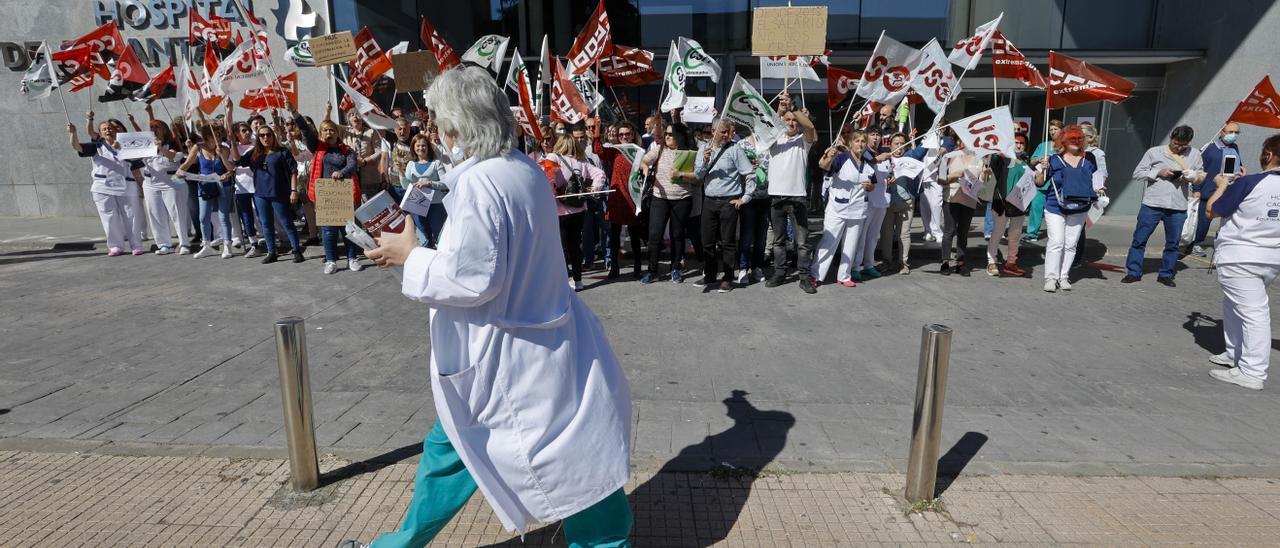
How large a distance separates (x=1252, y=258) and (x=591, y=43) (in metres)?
7.38

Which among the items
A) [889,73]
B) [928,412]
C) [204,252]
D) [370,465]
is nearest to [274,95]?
[204,252]

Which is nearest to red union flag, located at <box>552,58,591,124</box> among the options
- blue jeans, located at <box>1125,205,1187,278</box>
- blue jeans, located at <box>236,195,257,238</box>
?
blue jeans, located at <box>236,195,257,238</box>

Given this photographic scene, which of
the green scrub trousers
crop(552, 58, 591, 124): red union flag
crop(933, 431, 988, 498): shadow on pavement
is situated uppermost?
crop(552, 58, 591, 124): red union flag

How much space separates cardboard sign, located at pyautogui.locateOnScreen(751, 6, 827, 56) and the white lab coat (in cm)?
560

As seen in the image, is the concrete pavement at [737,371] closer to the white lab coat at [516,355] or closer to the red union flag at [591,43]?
the white lab coat at [516,355]

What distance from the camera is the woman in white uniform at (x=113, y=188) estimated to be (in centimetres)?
970

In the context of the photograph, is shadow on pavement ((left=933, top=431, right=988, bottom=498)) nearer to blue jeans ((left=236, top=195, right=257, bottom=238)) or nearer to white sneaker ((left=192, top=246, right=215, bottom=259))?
blue jeans ((left=236, top=195, right=257, bottom=238))

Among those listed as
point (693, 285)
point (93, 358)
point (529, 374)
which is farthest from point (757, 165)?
point (93, 358)

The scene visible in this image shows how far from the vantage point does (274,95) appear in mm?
10008

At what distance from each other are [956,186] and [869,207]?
1161mm

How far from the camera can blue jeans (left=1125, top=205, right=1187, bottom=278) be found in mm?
8188

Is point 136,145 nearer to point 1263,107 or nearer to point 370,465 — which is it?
point 370,465

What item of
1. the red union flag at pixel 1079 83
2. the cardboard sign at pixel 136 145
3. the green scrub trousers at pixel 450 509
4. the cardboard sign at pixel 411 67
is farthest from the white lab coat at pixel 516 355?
the cardboard sign at pixel 136 145

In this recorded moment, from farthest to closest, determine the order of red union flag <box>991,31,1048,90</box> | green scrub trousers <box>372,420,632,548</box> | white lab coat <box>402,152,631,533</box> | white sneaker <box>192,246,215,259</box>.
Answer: white sneaker <box>192,246,215,259</box> → red union flag <box>991,31,1048,90</box> → green scrub trousers <box>372,420,632,548</box> → white lab coat <box>402,152,631,533</box>
